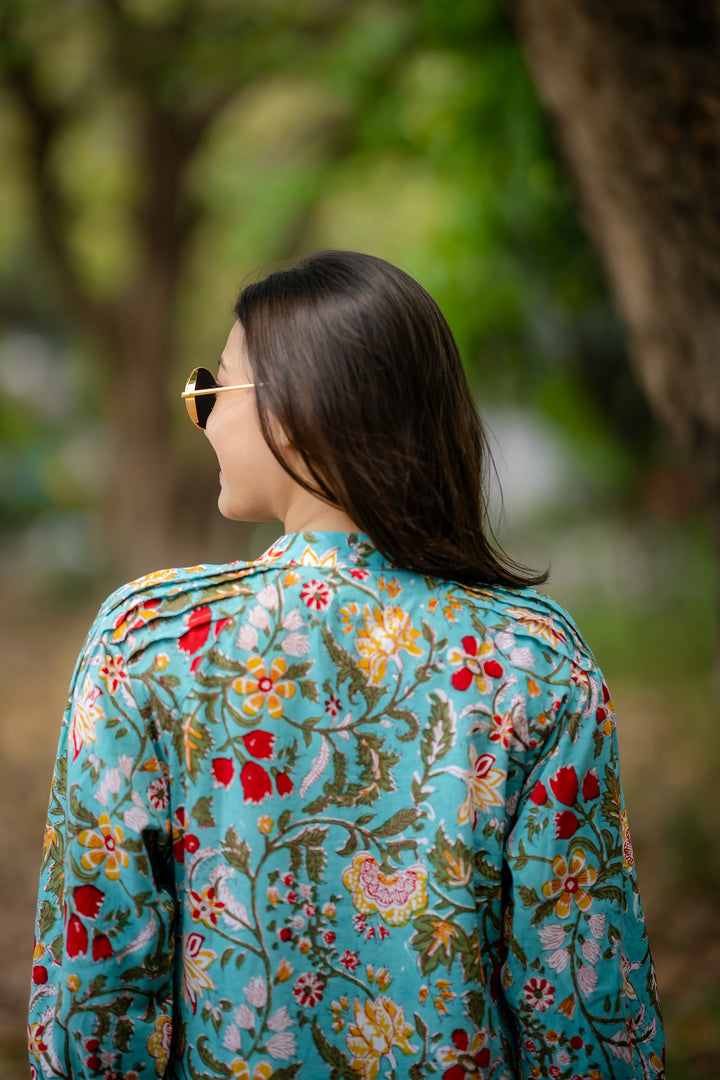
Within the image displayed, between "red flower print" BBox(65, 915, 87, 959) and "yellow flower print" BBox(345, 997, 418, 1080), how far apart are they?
0.35 meters

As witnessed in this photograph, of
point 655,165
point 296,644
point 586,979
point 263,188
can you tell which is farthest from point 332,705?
point 263,188

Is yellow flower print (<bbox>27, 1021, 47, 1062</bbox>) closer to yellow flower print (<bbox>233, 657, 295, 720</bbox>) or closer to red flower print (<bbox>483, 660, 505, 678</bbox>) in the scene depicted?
yellow flower print (<bbox>233, 657, 295, 720</bbox>)

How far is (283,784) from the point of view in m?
1.15

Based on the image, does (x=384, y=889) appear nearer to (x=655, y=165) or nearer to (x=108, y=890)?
(x=108, y=890)

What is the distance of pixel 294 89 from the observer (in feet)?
27.0

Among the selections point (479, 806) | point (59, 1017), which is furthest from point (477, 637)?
point (59, 1017)

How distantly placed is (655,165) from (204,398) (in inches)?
60.3

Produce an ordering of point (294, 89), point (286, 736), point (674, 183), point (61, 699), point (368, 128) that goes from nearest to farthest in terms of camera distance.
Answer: point (286, 736) → point (674, 183) → point (368, 128) → point (61, 699) → point (294, 89)

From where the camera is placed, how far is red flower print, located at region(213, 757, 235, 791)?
1.14 meters

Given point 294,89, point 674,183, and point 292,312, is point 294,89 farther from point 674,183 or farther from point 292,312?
point 292,312

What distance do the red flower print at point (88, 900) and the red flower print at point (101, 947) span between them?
3 cm

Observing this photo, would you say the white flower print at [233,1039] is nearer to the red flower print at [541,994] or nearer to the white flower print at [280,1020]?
the white flower print at [280,1020]

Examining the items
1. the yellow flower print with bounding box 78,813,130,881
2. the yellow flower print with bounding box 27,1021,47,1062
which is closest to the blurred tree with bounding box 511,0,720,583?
the yellow flower print with bounding box 78,813,130,881

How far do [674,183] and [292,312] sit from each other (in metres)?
1.49
